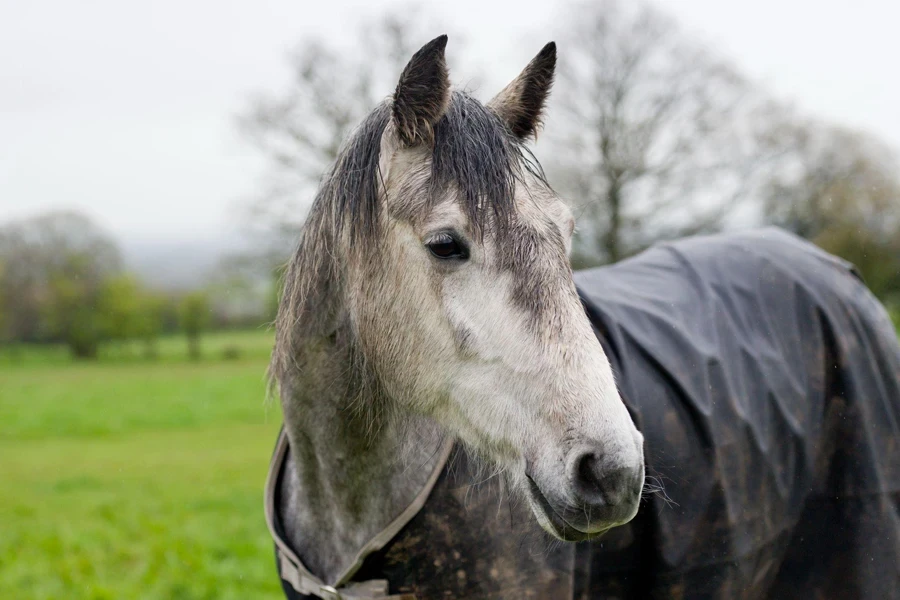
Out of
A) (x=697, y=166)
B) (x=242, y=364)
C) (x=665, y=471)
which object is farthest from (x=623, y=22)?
(x=665, y=471)

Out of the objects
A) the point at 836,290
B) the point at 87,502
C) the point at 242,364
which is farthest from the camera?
the point at 242,364

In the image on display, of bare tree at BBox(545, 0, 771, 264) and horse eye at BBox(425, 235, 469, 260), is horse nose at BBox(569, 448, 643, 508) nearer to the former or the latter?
horse eye at BBox(425, 235, 469, 260)

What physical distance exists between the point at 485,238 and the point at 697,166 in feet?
61.0

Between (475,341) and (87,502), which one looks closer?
(475,341)

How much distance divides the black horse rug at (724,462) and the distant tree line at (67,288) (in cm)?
2258

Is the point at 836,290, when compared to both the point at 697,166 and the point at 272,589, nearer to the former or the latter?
the point at 272,589

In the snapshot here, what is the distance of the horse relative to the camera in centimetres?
199

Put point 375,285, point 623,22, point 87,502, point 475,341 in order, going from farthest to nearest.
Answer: point 623,22 → point 87,502 → point 375,285 → point 475,341

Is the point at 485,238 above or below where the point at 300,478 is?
above

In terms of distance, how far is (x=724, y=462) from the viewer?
280cm

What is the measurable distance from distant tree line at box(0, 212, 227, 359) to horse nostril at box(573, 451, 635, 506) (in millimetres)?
23350

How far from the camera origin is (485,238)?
2.04m

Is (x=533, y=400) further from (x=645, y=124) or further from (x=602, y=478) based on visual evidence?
(x=645, y=124)

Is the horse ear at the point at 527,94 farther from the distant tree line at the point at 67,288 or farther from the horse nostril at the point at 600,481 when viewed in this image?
the distant tree line at the point at 67,288
